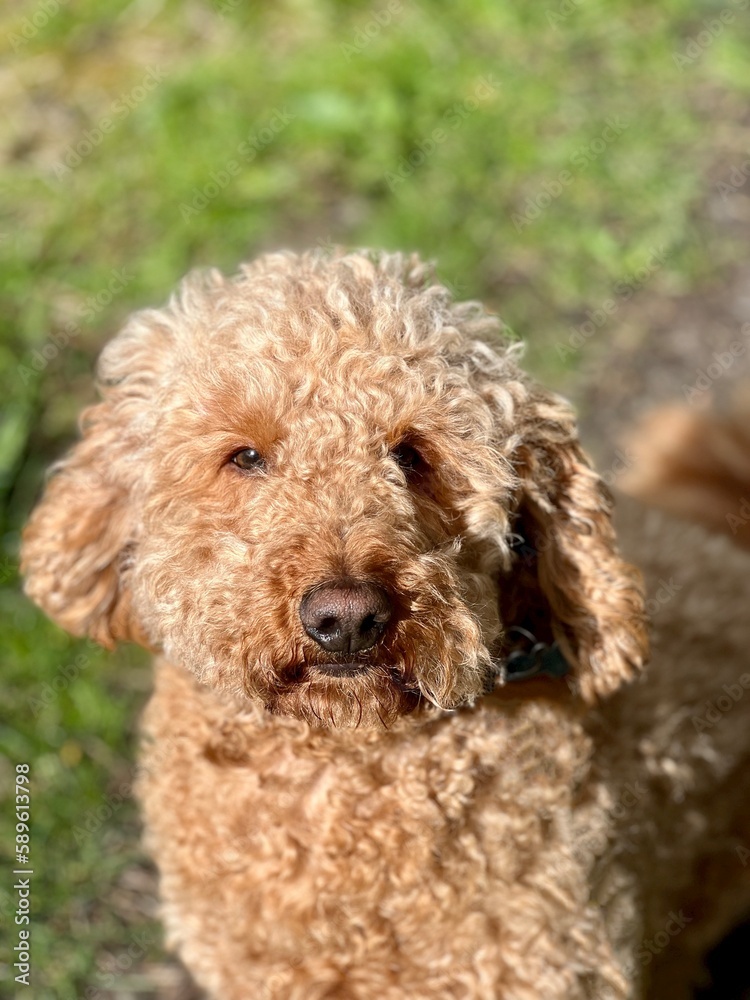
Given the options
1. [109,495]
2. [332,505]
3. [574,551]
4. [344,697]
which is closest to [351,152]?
[109,495]

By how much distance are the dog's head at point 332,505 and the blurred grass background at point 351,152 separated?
5.37ft

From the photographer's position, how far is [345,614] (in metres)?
1.57

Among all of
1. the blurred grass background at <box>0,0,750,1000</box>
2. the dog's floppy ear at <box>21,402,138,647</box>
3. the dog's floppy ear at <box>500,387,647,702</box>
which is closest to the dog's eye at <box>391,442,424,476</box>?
the dog's floppy ear at <box>500,387,647,702</box>

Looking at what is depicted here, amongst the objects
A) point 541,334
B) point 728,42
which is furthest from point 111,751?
point 728,42

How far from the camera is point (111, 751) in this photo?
3215 millimetres

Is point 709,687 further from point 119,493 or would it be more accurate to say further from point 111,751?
point 111,751

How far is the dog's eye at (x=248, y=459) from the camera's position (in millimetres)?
1841

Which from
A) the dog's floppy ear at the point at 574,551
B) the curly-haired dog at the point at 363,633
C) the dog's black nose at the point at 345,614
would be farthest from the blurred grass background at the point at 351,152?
the dog's black nose at the point at 345,614

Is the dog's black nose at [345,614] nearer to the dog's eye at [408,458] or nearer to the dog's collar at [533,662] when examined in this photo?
the dog's eye at [408,458]

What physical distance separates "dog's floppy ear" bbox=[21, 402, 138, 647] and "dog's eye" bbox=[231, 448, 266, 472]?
36 centimetres

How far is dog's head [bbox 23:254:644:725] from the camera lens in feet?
5.53

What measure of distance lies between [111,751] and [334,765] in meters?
1.46

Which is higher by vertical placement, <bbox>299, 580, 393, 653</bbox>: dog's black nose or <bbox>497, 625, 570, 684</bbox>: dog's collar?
<bbox>299, 580, 393, 653</bbox>: dog's black nose

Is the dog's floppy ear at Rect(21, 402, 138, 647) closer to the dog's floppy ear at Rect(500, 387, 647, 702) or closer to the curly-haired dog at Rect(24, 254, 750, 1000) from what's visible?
the curly-haired dog at Rect(24, 254, 750, 1000)
